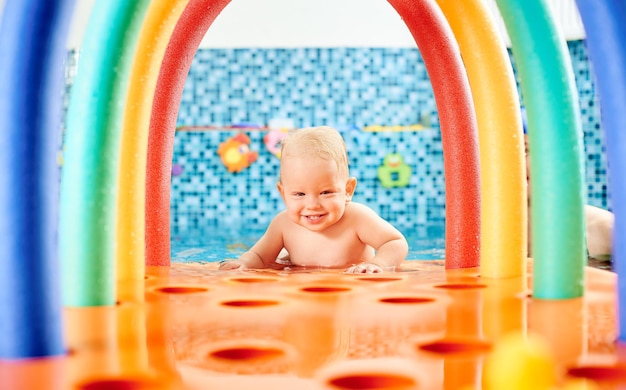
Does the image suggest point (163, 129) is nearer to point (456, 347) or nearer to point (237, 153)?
point (456, 347)

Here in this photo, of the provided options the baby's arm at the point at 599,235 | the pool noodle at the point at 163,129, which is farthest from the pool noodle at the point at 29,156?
the baby's arm at the point at 599,235

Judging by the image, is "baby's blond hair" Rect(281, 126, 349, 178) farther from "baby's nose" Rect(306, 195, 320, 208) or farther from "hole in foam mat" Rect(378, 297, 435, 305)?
"hole in foam mat" Rect(378, 297, 435, 305)

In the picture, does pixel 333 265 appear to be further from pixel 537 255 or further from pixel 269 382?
pixel 269 382

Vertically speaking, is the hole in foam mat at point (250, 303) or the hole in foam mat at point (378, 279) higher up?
the hole in foam mat at point (250, 303)

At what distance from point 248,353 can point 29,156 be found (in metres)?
0.26

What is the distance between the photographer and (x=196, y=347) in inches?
23.9

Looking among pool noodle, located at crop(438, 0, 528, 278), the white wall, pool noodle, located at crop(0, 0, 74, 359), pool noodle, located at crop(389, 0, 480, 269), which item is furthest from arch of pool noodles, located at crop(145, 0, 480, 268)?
the white wall

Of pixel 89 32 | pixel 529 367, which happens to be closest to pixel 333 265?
pixel 89 32

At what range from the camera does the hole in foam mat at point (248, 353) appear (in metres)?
0.58

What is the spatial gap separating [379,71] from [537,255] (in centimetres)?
515

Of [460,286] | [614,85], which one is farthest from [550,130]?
[460,286]

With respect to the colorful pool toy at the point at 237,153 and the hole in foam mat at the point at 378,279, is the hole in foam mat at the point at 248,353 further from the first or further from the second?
the colorful pool toy at the point at 237,153

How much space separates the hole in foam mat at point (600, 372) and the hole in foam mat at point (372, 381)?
0.13 m

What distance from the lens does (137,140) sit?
3.21ft
